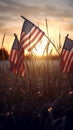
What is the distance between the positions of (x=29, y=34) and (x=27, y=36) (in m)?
0.12

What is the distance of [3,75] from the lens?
9977 mm

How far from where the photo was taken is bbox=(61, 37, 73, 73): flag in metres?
10.5

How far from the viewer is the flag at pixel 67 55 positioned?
10.5 metres

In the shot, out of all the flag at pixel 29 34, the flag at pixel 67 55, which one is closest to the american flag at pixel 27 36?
the flag at pixel 29 34

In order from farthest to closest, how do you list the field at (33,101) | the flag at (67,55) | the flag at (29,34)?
1. the flag at (67,55)
2. the flag at (29,34)
3. the field at (33,101)

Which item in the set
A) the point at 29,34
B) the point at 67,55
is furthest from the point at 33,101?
the point at 67,55

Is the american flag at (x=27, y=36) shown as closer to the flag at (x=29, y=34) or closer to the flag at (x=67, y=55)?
the flag at (x=29, y=34)

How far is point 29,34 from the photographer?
9.23m

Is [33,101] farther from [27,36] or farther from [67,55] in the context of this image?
[67,55]

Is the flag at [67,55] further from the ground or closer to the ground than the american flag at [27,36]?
closer to the ground

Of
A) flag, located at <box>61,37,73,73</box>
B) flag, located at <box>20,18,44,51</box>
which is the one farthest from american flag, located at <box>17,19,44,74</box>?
flag, located at <box>61,37,73,73</box>

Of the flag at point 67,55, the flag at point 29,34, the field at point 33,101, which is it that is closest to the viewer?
the field at point 33,101

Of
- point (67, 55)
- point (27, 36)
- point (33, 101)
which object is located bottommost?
point (33, 101)

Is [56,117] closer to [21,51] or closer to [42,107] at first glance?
[42,107]
